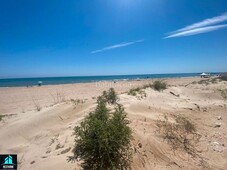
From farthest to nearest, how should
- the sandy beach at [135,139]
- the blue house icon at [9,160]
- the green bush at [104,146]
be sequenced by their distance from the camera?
the sandy beach at [135,139], the green bush at [104,146], the blue house icon at [9,160]

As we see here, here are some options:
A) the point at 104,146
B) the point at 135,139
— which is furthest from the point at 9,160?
the point at 135,139

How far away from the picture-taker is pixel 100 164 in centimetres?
390

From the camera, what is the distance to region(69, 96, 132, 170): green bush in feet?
12.9

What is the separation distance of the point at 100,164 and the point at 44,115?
13.5 feet

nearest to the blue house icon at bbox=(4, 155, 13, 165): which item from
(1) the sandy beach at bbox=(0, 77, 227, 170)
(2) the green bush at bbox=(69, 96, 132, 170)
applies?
(1) the sandy beach at bbox=(0, 77, 227, 170)

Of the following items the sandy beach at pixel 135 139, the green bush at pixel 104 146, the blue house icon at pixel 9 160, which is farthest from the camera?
the sandy beach at pixel 135 139

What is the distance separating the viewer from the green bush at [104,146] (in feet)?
12.9

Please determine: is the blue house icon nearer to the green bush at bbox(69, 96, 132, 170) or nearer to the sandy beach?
the sandy beach

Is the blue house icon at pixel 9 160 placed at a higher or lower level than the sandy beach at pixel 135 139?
higher

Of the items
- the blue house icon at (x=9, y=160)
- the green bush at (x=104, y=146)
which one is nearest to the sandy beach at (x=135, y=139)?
the green bush at (x=104, y=146)

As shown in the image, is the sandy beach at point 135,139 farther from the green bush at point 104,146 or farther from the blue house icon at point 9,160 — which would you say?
the blue house icon at point 9,160

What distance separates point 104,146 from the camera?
3.88m

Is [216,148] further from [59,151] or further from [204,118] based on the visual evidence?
[59,151]

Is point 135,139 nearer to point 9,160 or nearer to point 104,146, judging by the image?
point 104,146
